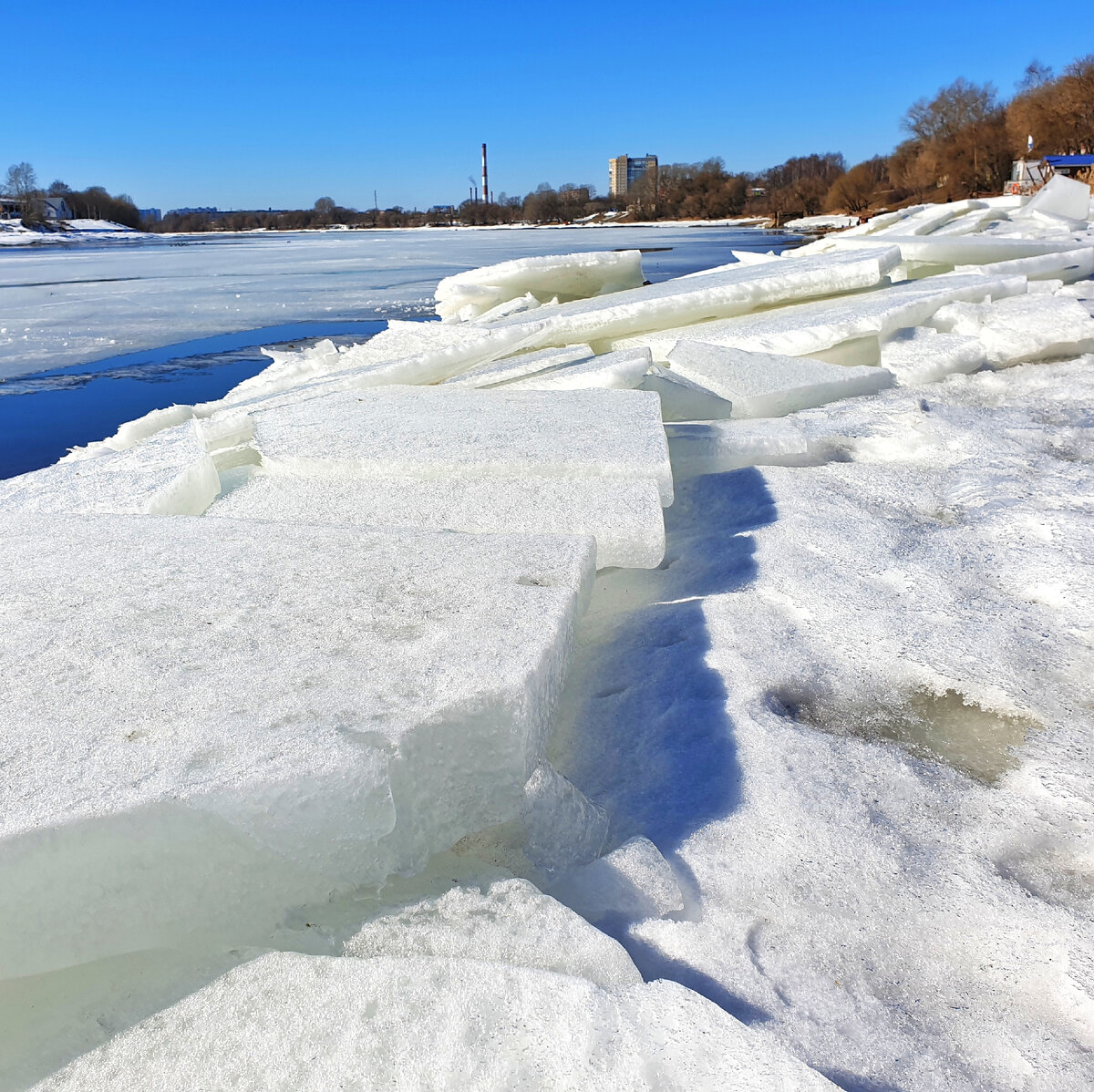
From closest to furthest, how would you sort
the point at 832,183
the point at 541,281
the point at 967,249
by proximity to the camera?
the point at 967,249 → the point at 541,281 → the point at 832,183

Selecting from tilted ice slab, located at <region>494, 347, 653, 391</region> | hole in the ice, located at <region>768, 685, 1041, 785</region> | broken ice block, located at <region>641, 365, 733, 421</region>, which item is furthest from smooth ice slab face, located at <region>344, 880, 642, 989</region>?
broken ice block, located at <region>641, 365, 733, 421</region>

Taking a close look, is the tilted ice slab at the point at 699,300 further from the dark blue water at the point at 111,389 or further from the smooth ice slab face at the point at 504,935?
the smooth ice slab face at the point at 504,935

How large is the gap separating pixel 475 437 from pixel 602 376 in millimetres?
846

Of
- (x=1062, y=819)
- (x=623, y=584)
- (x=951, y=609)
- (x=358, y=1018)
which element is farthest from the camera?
(x=623, y=584)

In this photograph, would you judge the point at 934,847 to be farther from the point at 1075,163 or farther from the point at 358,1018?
the point at 1075,163

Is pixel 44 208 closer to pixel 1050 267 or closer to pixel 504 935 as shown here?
pixel 1050 267

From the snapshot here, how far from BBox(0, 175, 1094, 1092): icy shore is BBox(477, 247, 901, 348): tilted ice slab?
1691 millimetres

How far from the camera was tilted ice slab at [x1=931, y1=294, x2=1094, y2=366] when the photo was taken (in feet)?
12.0

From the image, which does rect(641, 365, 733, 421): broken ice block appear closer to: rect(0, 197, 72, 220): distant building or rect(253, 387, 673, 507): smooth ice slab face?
rect(253, 387, 673, 507): smooth ice slab face

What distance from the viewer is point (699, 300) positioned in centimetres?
378

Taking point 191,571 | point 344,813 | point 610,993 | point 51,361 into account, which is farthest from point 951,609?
point 51,361

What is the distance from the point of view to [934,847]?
3.33ft

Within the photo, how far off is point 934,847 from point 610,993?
18.3 inches

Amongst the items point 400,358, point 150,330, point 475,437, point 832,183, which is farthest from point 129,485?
point 832,183
